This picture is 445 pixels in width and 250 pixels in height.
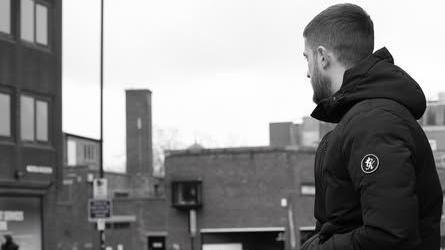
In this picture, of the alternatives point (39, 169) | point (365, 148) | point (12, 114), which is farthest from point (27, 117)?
point (365, 148)

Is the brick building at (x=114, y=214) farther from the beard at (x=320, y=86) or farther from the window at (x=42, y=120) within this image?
the beard at (x=320, y=86)

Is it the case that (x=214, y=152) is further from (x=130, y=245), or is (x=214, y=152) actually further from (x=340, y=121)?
(x=340, y=121)

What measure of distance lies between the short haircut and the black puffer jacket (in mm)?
44

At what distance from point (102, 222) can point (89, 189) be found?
3739 cm

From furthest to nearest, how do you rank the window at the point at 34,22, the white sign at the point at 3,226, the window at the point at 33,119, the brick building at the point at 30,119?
the window at the point at 34,22 → the window at the point at 33,119 → the brick building at the point at 30,119 → the white sign at the point at 3,226

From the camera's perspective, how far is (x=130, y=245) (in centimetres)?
6475

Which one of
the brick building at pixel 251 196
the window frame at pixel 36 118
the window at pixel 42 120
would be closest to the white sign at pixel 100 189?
the window frame at pixel 36 118

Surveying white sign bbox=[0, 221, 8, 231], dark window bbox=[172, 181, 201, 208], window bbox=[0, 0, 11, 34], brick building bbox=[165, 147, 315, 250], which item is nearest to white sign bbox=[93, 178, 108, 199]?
white sign bbox=[0, 221, 8, 231]

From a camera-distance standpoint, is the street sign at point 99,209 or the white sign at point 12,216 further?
the white sign at point 12,216

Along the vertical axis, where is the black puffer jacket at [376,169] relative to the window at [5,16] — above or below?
below

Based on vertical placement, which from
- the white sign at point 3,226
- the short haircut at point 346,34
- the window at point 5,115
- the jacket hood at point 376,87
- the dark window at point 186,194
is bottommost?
the white sign at point 3,226

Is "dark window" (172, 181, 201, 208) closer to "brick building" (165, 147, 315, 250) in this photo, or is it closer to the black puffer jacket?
"brick building" (165, 147, 315, 250)

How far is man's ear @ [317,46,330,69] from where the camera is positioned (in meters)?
3.15

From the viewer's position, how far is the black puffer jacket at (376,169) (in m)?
2.83
